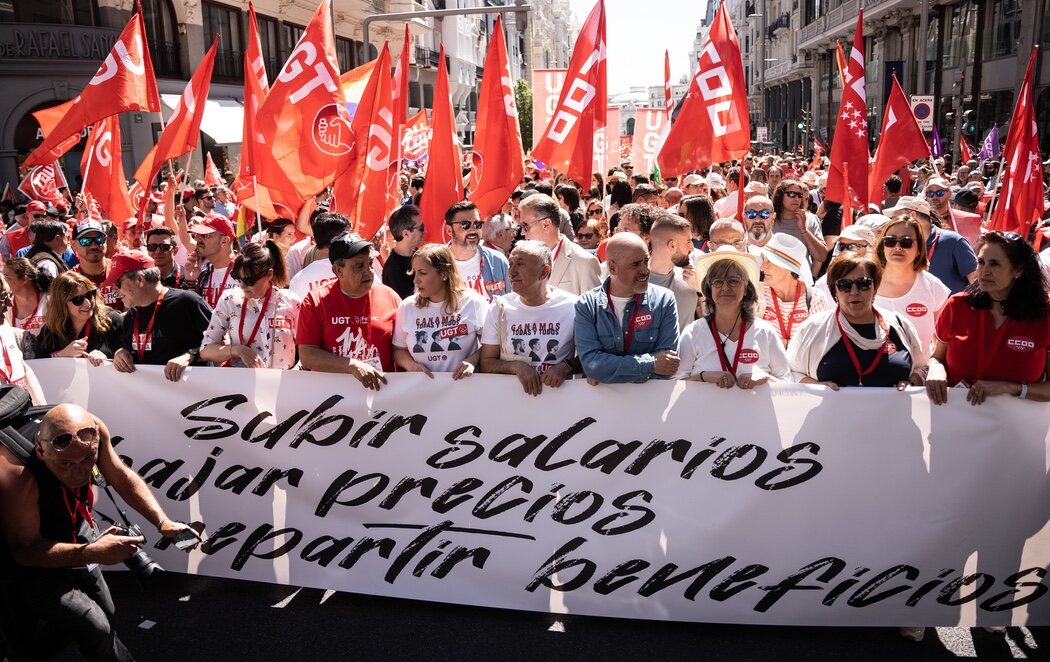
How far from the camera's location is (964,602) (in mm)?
3650

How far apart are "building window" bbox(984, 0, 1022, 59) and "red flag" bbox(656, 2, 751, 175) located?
20719mm

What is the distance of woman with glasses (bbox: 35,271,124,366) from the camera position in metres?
4.65

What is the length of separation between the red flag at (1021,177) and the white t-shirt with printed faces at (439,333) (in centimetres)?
518

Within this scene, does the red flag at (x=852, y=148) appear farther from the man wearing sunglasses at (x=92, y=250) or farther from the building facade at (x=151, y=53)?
the building facade at (x=151, y=53)

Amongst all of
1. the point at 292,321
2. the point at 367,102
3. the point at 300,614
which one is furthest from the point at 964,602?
the point at 367,102

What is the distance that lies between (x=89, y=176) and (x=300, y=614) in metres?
5.85

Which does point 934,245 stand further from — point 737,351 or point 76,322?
point 76,322

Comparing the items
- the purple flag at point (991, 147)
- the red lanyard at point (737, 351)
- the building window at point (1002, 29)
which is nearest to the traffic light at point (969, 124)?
the purple flag at point (991, 147)

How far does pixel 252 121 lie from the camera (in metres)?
6.55

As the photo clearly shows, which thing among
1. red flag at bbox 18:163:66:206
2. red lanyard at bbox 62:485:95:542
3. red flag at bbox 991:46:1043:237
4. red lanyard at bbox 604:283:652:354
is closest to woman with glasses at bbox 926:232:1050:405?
red lanyard at bbox 604:283:652:354

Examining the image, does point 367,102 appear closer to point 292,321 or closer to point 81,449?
point 292,321

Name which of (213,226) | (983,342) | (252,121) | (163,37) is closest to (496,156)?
(252,121)

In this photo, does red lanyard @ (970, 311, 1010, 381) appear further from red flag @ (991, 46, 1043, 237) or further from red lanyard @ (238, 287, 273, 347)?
red flag @ (991, 46, 1043, 237)

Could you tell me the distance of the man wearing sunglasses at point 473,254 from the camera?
5.49 m
